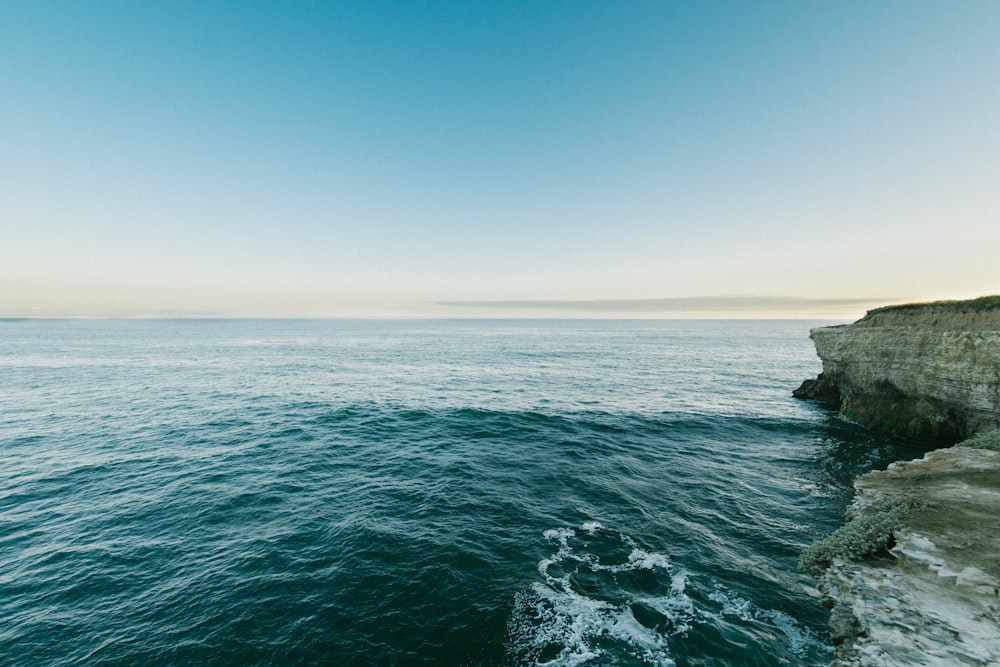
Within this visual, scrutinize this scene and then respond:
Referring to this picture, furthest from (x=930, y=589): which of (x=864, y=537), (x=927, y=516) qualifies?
(x=927, y=516)

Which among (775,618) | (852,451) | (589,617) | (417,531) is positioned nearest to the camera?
(775,618)

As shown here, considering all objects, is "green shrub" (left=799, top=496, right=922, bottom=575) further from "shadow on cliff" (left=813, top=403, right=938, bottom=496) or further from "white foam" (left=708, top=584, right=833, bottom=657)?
"shadow on cliff" (left=813, top=403, right=938, bottom=496)

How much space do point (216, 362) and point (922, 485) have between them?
10419 centimetres

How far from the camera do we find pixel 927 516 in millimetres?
15766

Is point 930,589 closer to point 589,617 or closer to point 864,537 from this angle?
point 864,537

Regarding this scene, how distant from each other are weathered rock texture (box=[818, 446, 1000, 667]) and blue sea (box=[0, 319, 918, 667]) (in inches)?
82.7

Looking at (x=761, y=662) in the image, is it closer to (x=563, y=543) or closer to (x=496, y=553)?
(x=563, y=543)

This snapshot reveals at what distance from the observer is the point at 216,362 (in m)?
82.1

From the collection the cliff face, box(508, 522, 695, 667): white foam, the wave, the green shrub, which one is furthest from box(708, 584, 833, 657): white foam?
the cliff face

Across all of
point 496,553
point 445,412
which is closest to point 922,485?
point 496,553

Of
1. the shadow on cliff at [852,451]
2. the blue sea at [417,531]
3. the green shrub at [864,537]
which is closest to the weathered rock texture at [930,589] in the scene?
the green shrub at [864,537]

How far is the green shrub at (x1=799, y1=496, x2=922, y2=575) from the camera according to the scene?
14.9 metres

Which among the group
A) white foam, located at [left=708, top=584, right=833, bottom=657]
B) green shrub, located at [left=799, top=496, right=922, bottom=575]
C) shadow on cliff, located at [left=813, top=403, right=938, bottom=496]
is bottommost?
shadow on cliff, located at [left=813, top=403, right=938, bottom=496]

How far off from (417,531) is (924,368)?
40767 millimetres
